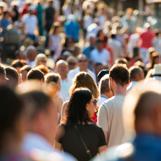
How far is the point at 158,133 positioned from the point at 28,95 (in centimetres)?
78

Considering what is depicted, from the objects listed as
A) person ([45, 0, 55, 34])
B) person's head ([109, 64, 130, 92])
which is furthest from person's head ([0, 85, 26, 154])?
person ([45, 0, 55, 34])

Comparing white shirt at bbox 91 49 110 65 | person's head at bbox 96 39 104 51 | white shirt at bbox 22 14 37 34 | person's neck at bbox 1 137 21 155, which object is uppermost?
white shirt at bbox 22 14 37 34

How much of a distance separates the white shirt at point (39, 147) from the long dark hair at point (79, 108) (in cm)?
329

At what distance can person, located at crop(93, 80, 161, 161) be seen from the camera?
5656 millimetres

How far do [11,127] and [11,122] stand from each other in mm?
29

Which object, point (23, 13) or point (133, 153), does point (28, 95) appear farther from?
point (23, 13)

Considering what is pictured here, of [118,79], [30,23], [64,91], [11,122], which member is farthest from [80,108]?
[30,23]

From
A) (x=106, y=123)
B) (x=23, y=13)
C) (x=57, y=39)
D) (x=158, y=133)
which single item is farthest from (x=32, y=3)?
(x=158, y=133)

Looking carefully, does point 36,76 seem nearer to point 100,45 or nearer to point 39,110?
point 39,110

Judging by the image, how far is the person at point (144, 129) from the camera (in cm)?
566

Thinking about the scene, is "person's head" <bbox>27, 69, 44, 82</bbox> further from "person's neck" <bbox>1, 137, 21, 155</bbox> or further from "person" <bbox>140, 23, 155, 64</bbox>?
"person" <bbox>140, 23, 155, 64</bbox>

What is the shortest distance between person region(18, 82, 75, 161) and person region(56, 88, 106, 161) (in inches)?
124

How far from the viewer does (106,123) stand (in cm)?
1049

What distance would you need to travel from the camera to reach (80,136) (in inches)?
355
